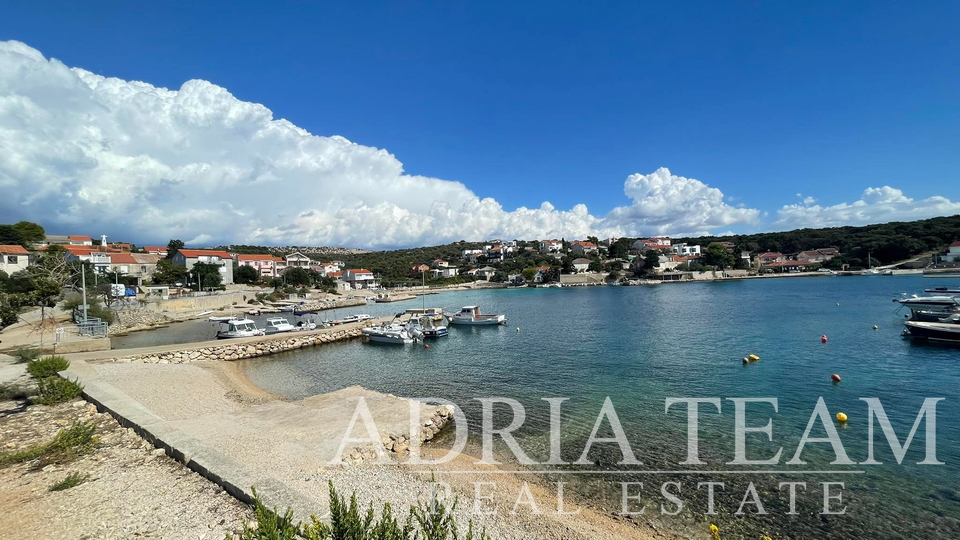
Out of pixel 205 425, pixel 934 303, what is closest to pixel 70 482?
pixel 205 425

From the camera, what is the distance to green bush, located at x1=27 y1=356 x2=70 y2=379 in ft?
39.6

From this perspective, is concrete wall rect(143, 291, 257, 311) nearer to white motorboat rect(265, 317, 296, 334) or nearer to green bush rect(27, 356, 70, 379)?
white motorboat rect(265, 317, 296, 334)

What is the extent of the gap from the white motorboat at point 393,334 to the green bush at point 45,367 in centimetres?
1833

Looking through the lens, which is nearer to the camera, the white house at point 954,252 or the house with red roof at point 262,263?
the white house at point 954,252

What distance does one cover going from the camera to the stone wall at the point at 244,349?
2116 centimetres

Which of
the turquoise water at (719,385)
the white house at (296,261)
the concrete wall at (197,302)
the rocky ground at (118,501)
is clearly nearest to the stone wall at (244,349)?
the turquoise water at (719,385)

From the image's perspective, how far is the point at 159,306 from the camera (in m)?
45.9

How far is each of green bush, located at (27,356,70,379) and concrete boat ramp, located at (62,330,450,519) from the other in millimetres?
1036

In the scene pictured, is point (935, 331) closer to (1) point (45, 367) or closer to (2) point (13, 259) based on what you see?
(1) point (45, 367)

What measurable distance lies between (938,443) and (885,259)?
427 ft

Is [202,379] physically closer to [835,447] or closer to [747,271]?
[835,447]

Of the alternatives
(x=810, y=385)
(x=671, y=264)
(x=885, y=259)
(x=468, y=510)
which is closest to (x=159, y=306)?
(x=468, y=510)

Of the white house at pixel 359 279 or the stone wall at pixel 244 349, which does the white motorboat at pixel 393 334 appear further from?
the white house at pixel 359 279

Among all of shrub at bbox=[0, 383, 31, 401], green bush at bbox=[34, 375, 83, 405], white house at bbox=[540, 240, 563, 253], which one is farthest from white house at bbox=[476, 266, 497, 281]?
green bush at bbox=[34, 375, 83, 405]
